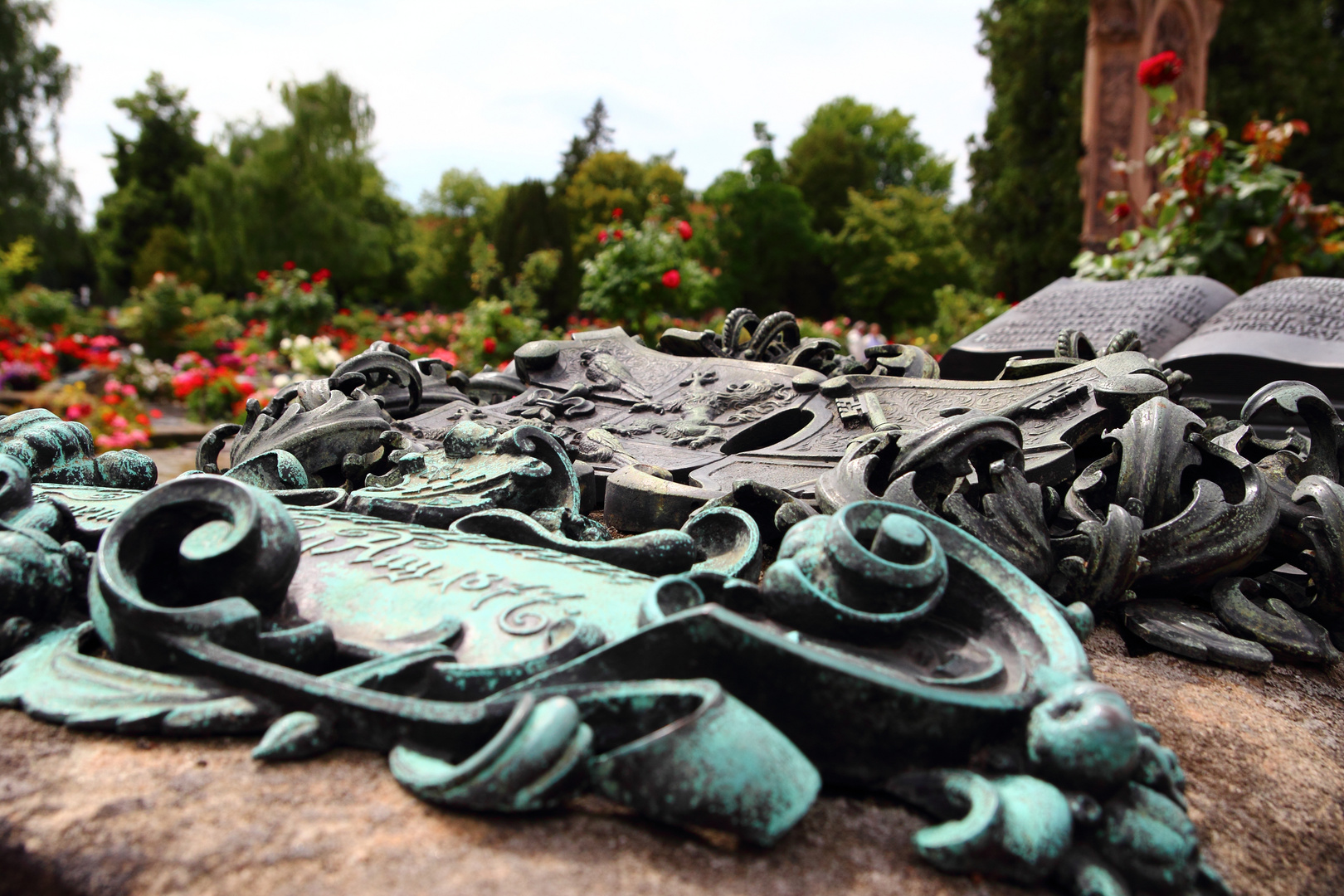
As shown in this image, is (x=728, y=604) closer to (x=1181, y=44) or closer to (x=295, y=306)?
(x=1181, y=44)

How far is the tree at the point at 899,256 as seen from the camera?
23656 millimetres

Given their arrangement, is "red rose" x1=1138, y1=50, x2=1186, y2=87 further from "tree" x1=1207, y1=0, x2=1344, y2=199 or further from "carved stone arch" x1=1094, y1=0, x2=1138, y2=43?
"tree" x1=1207, y1=0, x2=1344, y2=199

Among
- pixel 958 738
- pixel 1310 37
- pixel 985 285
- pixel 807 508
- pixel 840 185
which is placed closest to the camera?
pixel 958 738

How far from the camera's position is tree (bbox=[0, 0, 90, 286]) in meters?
20.8

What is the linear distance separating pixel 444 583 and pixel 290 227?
25.9m

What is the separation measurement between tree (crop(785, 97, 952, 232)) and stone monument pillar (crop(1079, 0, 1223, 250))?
19.5 meters

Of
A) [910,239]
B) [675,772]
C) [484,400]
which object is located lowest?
[675,772]

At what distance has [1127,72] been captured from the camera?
847 centimetres

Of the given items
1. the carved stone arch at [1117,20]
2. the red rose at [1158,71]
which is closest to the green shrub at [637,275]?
the red rose at [1158,71]

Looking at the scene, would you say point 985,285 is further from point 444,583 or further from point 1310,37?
point 444,583

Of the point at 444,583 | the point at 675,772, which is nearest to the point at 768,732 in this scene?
the point at 675,772

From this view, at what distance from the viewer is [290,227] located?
936 inches

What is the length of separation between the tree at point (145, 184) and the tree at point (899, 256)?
22518 millimetres

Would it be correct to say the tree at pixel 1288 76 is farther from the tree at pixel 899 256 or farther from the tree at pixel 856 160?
the tree at pixel 856 160
